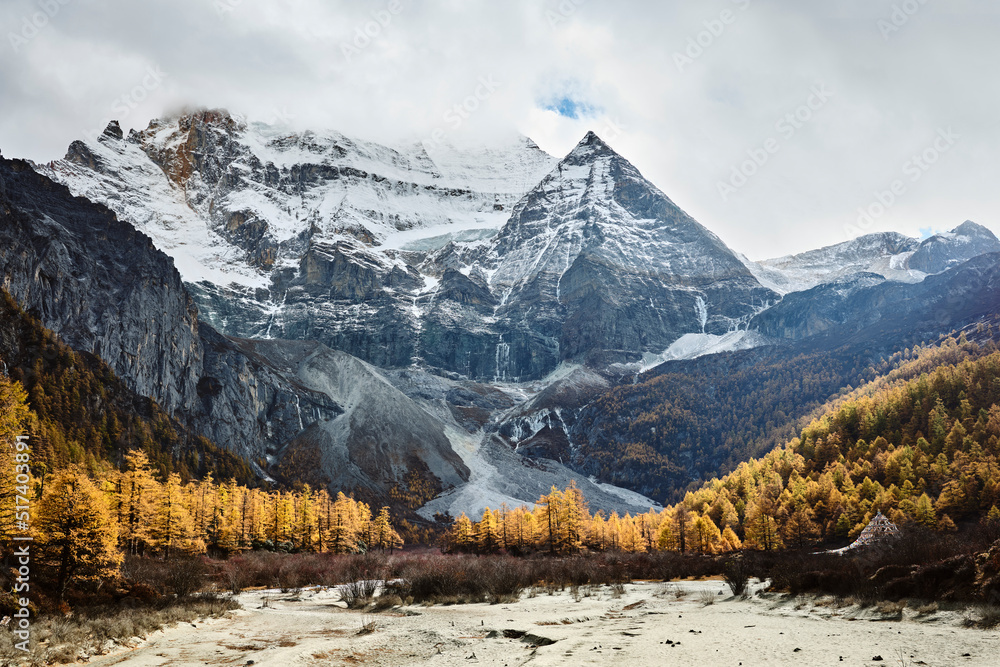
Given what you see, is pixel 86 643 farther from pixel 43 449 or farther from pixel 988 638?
pixel 43 449

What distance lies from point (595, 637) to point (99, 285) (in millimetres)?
157271

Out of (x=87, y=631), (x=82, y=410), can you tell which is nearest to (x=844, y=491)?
(x=87, y=631)

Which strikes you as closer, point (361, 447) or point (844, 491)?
point (844, 491)

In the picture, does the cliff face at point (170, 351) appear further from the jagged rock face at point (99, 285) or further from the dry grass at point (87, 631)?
the dry grass at point (87, 631)

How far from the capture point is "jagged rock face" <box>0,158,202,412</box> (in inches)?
4783

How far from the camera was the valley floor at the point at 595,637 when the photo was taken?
1631cm

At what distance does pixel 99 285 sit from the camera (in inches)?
5566

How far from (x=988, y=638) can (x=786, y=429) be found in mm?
201163

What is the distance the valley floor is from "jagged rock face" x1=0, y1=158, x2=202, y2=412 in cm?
12193

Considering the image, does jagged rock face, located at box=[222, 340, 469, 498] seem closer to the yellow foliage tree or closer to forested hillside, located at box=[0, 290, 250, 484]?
forested hillside, located at box=[0, 290, 250, 484]

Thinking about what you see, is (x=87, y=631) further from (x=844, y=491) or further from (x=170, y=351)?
(x=170, y=351)

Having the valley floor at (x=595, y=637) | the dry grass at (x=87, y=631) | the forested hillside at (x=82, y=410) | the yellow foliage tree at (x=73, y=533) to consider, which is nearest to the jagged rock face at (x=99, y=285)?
the forested hillside at (x=82, y=410)

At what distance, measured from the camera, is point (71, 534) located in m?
28.6

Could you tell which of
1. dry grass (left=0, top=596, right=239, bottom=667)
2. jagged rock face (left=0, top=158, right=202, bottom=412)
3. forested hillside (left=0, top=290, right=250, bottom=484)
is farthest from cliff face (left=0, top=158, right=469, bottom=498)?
dry grass (left=0, top=596, right=239, bottom=667)
